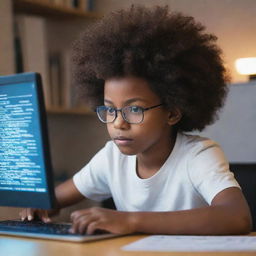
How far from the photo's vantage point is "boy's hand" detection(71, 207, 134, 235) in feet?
3.34

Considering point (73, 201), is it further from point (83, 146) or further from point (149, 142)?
point (83, 146)

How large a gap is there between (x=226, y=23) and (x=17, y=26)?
→ 3.06 ft

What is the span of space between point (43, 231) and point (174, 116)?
45 cm

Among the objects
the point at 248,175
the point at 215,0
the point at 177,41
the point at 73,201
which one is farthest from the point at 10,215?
the point at 215,0

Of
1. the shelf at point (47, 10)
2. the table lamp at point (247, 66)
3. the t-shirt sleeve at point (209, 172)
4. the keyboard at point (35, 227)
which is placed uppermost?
the shelf at point (47, 10)

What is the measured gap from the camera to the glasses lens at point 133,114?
123cm

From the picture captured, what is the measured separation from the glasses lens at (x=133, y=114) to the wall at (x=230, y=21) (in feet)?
4.34

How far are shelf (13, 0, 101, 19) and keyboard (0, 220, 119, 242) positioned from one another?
54.3 inches

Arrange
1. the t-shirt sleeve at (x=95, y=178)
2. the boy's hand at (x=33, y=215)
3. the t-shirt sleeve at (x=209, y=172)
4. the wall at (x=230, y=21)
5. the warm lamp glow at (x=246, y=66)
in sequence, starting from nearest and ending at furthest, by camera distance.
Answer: the t-shirt sleeve at (x=209, y=172) → the boy's hand at (x=33, y=215) → the t-shirt sleeve at (x=95, y=178) → the warm lamp glow at (x=246, y=66) → the wall at (x=230, y=21)

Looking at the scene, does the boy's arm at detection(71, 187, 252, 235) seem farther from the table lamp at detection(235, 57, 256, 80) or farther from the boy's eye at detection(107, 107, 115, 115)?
the table lamp at detection(235, 57, 256, 80)

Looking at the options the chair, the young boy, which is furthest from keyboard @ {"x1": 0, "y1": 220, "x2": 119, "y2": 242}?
the chair

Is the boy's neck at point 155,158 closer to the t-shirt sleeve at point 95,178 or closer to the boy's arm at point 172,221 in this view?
the t-shirt sleeve at point 95,178

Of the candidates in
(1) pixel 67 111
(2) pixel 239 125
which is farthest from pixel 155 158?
(1) pixel 67 111

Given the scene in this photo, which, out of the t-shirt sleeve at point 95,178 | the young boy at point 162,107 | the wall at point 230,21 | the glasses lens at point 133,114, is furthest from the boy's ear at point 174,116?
the wall at point 230,21
